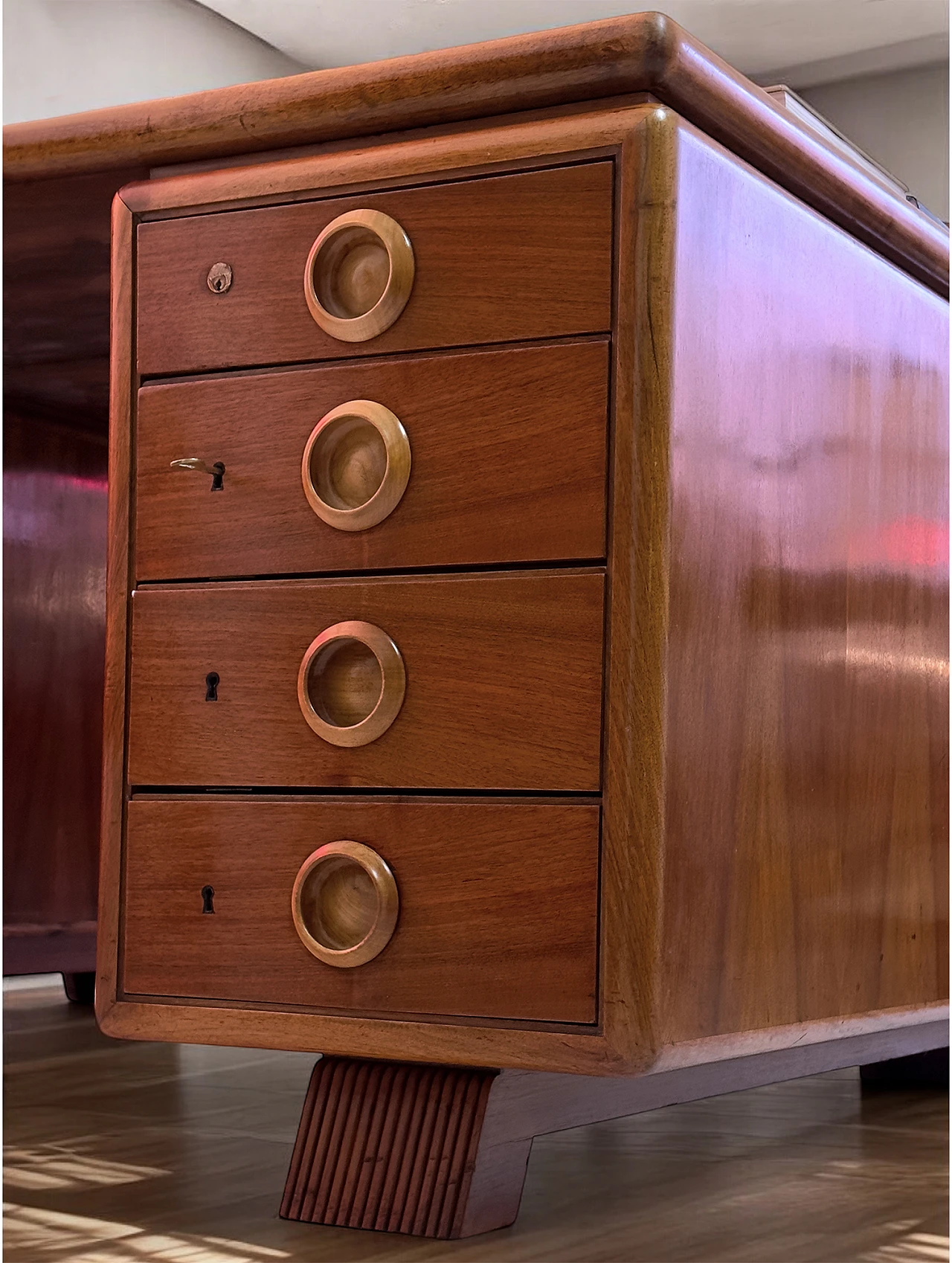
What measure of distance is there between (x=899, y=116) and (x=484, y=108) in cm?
275

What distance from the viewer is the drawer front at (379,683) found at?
739mm

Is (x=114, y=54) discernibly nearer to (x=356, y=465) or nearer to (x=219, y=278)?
(x=219, y=278)

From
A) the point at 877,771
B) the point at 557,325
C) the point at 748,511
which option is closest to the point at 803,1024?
the point at 877,771

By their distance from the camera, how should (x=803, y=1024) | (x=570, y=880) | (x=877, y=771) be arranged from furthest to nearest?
(x=877, y=771) < (x=803, y=1024) < (x=570, y=880)

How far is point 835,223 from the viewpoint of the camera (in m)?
0.95

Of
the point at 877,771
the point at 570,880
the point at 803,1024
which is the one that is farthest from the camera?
the point at 877,771

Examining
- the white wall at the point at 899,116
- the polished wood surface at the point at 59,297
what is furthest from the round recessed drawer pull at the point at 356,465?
the white wall at the point at 899,116

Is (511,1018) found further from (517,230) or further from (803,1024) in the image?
(517,230)

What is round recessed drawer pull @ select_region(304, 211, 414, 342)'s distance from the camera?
0.79m

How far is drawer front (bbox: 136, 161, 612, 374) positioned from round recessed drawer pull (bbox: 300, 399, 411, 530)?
0.04 metres

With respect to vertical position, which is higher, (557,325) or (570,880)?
(557,325)

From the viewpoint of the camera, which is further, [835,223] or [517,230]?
[835,223]

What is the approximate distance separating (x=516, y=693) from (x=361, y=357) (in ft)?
0.64

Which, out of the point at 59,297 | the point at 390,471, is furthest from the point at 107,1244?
the point at 59,297
